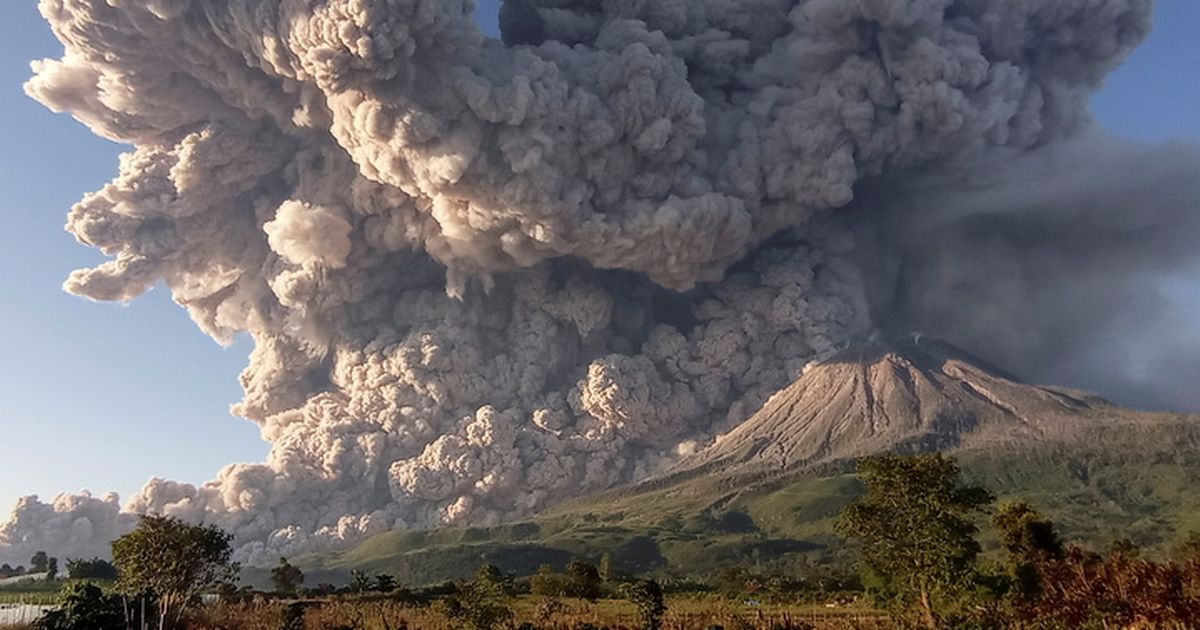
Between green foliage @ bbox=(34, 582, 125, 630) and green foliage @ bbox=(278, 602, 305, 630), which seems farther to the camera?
green foliage @ bbox=(278, 602, 305, 630)

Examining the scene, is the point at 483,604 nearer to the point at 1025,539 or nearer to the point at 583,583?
the point at 583,583

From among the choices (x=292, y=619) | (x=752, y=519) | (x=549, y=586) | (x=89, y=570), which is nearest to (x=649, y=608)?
(x=292, y=619)

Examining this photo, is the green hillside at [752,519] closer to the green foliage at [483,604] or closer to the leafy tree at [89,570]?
the leafy tree at [89,570]

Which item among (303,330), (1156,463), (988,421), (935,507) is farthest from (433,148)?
(1156,463)

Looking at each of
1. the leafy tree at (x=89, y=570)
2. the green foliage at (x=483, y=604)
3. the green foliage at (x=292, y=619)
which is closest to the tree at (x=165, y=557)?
the green foliage at (x=292, y=619)

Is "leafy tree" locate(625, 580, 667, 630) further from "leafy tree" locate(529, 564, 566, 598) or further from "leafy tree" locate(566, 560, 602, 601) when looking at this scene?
"leafy tree" locate(529, 564, 566, 598)

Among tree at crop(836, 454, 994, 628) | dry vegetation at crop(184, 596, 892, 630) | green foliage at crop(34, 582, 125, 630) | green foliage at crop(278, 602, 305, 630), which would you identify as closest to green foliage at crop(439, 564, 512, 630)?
dry vegetation at crop(184, 596, 892, 630)
